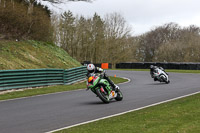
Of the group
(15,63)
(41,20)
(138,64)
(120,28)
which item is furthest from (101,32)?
(15,63)

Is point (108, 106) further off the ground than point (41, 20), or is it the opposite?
point (41, 20)

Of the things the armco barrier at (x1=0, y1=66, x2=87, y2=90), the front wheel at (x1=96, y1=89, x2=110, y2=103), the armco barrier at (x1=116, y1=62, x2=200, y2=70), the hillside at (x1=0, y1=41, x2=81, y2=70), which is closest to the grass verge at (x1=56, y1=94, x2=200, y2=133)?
the front wheel at (x1=96, y1=89, x2=110, y2=103)

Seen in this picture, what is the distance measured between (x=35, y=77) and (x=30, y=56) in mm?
6043

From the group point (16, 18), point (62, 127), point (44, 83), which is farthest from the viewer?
point (16, 18)

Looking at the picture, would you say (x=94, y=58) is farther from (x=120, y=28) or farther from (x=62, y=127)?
(x=62, y=127)

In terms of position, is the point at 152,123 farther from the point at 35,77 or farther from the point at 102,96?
the point at 35,77

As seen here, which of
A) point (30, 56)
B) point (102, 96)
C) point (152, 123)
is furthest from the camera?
point (30, 56)

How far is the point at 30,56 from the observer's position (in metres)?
24.0

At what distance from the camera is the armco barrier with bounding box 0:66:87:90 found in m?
16.5

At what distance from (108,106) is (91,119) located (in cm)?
241

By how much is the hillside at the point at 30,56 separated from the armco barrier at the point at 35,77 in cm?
223

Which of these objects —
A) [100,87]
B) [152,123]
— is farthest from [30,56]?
[152,123]

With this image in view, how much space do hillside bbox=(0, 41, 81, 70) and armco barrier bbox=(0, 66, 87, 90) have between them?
2.23m

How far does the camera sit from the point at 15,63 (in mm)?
21016
